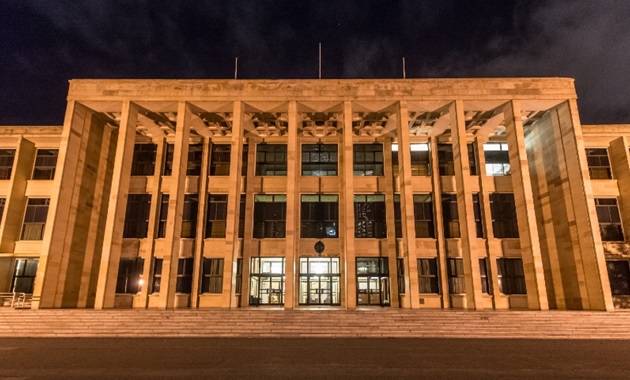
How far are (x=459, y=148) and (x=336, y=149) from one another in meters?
8.92

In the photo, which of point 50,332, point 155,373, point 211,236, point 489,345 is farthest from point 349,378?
point 211,236

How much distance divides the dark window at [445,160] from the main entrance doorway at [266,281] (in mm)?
13438

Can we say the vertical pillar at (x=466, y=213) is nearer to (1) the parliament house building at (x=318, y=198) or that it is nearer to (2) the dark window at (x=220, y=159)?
(1) the parliament house building at (x=318, y=198)

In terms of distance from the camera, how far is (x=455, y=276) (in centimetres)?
2531

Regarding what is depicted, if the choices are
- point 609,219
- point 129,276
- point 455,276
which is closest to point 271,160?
point 129,276

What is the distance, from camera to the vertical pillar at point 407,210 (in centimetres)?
2142

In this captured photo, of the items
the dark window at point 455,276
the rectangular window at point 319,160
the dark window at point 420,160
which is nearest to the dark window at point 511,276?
the dark window at point 455,276

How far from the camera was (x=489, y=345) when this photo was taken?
1283cm

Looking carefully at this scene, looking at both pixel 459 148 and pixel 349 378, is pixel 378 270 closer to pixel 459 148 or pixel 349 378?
pixel 459 148

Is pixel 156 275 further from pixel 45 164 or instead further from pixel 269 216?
pixel 45 164

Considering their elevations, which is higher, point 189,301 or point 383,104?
point 383,104

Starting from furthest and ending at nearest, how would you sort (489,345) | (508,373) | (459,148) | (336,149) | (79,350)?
(336,149) → (459,148) → (489,345) → (79,350) → (508,373)

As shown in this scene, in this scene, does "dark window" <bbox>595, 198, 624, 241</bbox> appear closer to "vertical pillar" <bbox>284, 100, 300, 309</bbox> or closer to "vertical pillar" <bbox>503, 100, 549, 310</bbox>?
"vertical pillar" <bbox>503, 100, 549, 310</bbox>

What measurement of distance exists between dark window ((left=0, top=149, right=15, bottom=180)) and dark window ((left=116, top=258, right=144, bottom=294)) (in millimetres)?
11208
